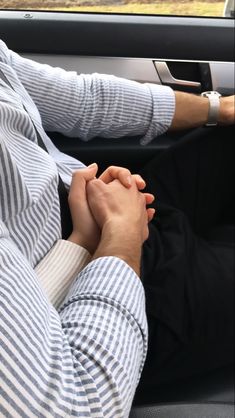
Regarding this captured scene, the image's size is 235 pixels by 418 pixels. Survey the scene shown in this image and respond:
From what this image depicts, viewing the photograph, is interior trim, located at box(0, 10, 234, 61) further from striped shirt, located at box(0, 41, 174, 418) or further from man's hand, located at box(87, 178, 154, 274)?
man's hand, located at box(87, 178, 154, 274)

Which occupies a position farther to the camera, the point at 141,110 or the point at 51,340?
the point at 141,110

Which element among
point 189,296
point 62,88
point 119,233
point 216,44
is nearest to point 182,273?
point 189,296

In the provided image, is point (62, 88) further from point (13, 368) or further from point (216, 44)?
point (13, 368)

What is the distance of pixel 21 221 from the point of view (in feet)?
2.49

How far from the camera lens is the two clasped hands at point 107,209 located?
2.83 feet

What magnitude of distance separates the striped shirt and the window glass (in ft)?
0.86

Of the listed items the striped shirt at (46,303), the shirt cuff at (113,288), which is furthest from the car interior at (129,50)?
the shirt cuff at (113,288)

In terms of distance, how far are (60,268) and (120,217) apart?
0.44ft

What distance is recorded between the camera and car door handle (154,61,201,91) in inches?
54.5

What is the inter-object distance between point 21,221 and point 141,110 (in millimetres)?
548

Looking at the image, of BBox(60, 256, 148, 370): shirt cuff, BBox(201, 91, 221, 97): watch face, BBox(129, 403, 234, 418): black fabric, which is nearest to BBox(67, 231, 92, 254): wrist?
BBox(60, 256, 148, 370): shirt cuff

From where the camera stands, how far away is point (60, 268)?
822mm

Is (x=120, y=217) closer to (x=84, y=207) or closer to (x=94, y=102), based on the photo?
(x=84, y=207)

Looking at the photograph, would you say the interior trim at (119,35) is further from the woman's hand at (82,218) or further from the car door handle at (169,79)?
the woman's hand at (82,218)
